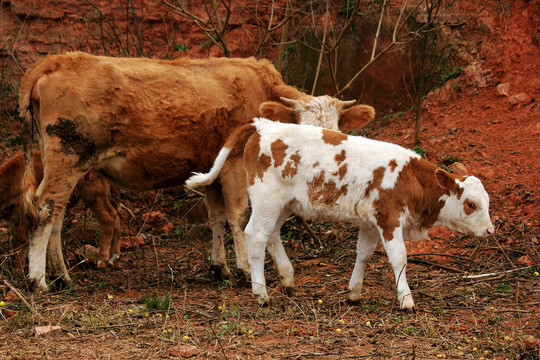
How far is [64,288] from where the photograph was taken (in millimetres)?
7688

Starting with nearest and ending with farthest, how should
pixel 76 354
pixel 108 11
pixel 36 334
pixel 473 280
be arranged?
pixel 76 354 → pixel 36 334 → pixel 473 280 → pixel 108 11

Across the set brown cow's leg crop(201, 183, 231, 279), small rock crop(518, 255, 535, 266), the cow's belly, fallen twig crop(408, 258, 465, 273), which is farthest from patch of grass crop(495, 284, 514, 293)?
the cow's belly

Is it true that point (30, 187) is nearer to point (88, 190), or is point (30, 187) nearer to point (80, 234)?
point (88, 190)

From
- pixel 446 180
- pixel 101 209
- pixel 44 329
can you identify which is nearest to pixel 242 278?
pixel 101 209

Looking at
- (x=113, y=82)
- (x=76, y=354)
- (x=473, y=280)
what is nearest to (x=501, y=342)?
(x=473, y=280)

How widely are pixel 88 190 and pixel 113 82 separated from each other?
2.32m

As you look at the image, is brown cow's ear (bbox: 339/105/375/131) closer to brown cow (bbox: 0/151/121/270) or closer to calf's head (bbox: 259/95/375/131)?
calf's head (bbox: 259/95/375/131)

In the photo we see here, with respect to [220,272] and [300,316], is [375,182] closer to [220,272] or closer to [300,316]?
[300,316]

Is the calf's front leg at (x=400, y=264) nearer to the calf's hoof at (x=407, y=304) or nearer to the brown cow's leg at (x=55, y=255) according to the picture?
the calf's hoof at (x=407, y=304)

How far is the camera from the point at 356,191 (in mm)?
6273

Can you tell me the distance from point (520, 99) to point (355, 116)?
4.53 meters

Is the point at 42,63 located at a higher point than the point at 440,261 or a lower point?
higher

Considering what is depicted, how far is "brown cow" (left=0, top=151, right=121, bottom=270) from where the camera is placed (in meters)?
8.66

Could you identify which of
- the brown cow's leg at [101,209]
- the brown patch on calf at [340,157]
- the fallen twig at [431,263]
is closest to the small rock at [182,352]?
the brown patch on calf at [340,157]
